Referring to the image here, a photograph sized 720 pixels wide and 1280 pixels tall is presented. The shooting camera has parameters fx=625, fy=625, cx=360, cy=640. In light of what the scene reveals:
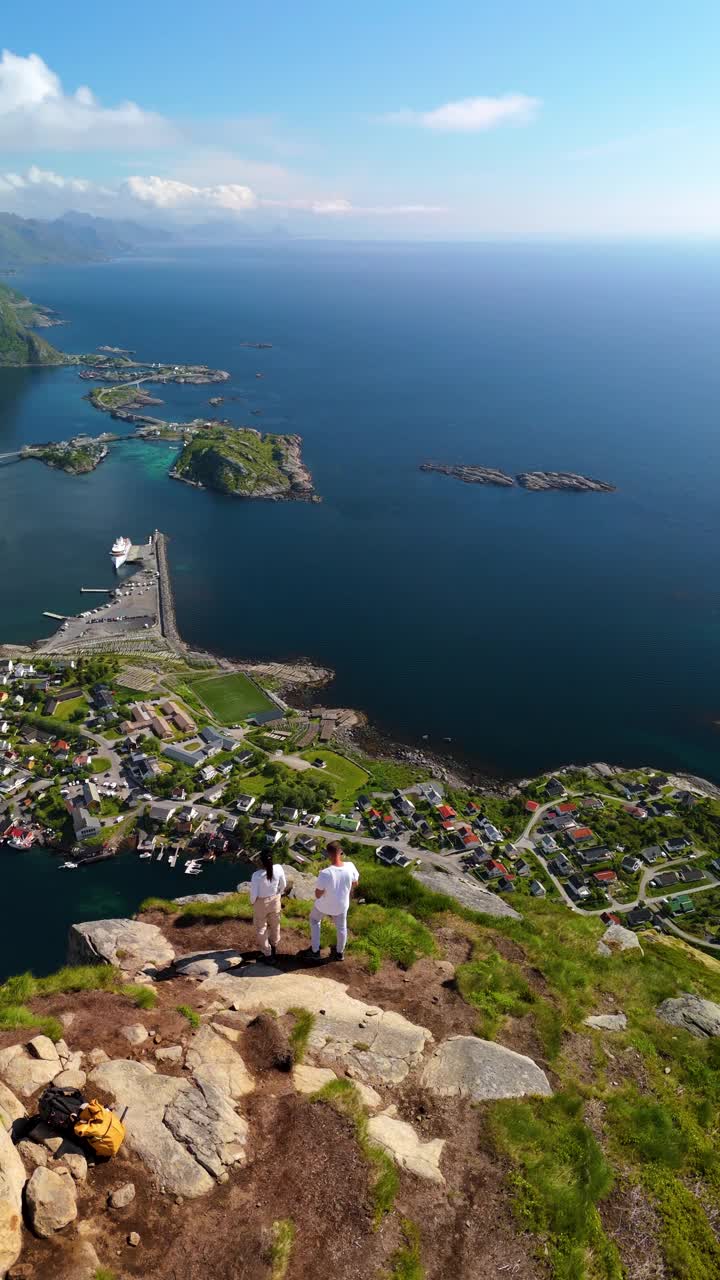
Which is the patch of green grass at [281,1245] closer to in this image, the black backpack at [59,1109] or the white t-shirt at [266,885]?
the black backpack at [59,1109]

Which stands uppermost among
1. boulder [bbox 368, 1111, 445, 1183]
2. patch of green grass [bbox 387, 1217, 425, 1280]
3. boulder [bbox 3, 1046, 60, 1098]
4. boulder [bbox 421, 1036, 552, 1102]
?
boulder [bbox 3, 1046, 60, 1098]

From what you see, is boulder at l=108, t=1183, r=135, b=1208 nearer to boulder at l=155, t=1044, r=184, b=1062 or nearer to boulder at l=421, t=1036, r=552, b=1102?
boulder at l=155, t=1044, r=184, b=1062

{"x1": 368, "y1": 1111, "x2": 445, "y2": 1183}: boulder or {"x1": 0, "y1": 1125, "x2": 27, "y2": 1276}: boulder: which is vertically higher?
{"x1": 0, "y1": 1125, "x2": 27, "y2": 1276}: boulder

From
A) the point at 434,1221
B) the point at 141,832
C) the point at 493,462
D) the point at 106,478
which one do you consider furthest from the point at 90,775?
the point at 493,462

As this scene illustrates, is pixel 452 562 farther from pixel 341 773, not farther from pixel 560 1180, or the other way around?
pixel 560 1180

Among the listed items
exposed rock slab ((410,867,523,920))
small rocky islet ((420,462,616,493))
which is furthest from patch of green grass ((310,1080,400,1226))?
small rocky islet ((420,462,616,493))

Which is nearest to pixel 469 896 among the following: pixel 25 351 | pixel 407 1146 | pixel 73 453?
pixel 407 1146

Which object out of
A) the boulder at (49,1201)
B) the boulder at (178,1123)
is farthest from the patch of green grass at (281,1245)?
the boulder at (49,1201)
